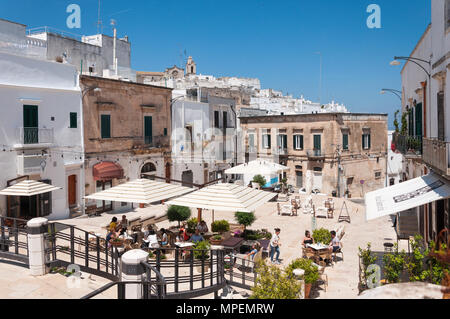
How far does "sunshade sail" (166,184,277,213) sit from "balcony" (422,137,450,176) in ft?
17.3

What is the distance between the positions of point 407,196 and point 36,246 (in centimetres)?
1012

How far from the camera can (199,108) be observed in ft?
108

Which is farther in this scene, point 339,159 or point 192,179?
point 339,159

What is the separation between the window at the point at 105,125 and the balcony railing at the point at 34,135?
3769mm

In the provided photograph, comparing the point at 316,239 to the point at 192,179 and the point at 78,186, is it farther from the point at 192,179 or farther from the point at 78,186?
the point at 192,179

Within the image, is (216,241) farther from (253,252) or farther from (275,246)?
(275,246)

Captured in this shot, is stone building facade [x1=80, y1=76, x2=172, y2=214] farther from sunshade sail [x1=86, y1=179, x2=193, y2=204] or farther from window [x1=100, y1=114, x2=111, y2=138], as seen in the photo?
sunshade sail [x1=86, y1=179, x2=193, y2=204]

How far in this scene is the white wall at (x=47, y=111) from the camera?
17.4 m

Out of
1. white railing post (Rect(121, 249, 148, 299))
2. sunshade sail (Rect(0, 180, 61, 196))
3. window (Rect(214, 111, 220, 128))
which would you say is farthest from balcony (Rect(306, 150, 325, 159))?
white railing post (Rect(121, 249, 148, 299))

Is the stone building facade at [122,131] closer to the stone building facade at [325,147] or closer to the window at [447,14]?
the stone building facade at [325,147]

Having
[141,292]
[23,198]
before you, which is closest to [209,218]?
[23,198]

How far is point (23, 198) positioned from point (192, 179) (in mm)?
15088

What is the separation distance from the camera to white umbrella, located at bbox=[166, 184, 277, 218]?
1200cm
